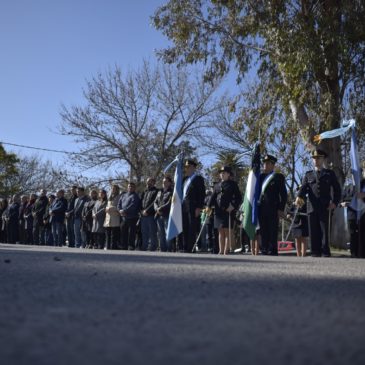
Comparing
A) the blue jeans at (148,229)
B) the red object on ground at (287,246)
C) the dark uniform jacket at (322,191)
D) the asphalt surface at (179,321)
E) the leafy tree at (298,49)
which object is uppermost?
the leafy tree at (298,49)

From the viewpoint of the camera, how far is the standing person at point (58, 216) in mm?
16453

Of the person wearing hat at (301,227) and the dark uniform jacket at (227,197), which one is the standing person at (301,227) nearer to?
the person wearing hat at (301,227)

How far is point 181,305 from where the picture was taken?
8.89 feet

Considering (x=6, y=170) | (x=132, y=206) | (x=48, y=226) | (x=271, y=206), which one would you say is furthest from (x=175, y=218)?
(x=6, y=170)

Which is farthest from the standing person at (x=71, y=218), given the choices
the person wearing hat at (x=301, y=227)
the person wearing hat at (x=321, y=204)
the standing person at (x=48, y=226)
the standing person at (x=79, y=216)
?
the person wearing hat at (x=321, y=204)

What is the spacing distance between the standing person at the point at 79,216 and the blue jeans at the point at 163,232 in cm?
412

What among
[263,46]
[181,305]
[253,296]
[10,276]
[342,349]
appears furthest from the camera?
[263,46]

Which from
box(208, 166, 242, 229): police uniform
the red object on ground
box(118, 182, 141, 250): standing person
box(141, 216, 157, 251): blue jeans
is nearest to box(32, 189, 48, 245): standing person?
box(118, 182, 141, 250): standing person

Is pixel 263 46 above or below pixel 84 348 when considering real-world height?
above

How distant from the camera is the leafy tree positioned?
13266 millimetres

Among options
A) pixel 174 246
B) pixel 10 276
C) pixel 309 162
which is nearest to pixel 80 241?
pixel 174 246

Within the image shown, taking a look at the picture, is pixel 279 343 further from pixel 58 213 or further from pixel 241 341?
pixel 58 213

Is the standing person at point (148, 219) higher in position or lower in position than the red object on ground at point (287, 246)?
higher

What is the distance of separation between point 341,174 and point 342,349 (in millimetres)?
13400
